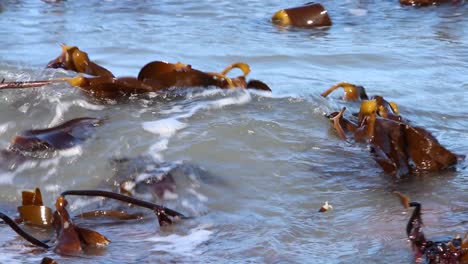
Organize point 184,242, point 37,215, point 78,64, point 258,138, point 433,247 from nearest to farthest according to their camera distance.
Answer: point 433,247 → point 184,242 → point 37,215 → point 258,138 → point 78,64

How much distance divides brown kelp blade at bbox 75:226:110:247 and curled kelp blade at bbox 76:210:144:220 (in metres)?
0.23

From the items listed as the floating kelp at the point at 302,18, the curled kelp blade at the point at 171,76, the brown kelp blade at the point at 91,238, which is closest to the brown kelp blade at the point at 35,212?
the brown kelp blade at the point at 91,238

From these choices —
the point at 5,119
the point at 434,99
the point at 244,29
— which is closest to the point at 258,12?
the point at 244,29

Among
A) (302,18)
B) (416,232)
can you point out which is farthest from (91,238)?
(302,18)

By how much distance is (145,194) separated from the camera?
288 centimetres

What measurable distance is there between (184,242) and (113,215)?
338mm

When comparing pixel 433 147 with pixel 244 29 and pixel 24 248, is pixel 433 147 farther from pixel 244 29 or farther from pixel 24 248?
pixel 244 29

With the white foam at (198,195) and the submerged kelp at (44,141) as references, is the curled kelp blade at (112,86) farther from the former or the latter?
the white foam at (198,195)

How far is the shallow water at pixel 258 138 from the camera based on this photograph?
2465mm

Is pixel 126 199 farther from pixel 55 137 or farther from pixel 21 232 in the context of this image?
pixel 55 137

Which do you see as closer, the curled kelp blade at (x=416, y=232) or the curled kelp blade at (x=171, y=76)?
the curled kelp blade at (x=416, y=232)

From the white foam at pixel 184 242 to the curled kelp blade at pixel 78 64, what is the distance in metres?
1.50

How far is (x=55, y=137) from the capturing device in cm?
328

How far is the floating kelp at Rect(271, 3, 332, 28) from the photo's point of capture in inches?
241
